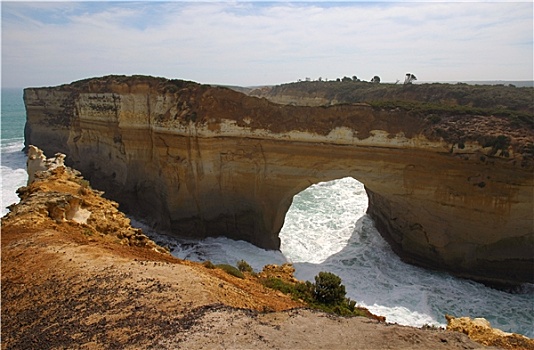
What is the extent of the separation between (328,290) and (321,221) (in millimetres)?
11777

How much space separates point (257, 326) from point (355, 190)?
21.9m

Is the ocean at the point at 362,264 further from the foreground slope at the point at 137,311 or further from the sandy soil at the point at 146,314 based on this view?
the sandy soil at the point at 146,314

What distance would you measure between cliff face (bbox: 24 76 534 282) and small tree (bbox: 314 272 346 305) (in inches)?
323

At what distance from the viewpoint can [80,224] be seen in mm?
8695

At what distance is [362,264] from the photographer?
15984mm

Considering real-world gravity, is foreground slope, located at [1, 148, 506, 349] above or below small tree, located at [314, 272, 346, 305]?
above

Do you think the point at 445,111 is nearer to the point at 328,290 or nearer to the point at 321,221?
the point at 321,221

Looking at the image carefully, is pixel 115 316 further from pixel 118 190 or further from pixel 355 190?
pixel 355 190

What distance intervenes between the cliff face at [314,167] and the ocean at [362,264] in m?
0.86

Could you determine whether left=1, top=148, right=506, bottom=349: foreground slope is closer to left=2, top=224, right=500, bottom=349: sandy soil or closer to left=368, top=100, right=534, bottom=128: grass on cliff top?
left=2, top=224, right=500, bottom=349: sandy soil

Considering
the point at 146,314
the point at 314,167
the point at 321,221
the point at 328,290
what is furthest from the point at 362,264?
the point at 146,314

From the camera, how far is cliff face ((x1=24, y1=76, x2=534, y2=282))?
1443 centimetres

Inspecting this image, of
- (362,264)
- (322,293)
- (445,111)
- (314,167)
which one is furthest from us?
(314,167)

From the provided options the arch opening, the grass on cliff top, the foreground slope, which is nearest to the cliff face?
the grass on cliff top
